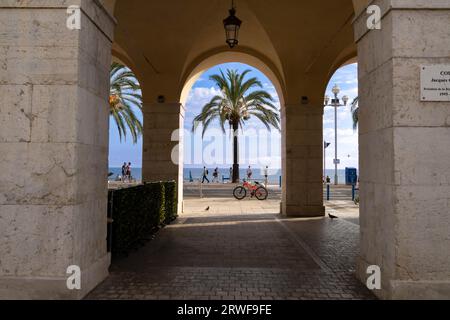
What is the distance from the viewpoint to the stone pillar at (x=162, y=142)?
38.2 feet

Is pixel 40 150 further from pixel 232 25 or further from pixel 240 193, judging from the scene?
pixel 240 193

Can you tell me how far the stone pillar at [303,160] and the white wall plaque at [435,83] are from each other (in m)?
7.72

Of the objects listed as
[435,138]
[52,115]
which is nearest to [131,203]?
[52,115]

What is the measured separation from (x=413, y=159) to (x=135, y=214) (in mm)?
5177

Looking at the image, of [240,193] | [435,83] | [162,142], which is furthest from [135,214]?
[240,193]

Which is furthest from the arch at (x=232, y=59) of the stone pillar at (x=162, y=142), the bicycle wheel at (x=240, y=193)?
the bicycle wheel at (x=240, y=193)

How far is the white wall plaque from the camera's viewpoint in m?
4.02

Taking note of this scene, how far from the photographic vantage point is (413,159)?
13.0 ft

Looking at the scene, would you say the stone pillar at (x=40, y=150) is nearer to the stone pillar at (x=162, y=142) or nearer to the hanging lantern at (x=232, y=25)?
the hanging lantern at (x=232, y=25)

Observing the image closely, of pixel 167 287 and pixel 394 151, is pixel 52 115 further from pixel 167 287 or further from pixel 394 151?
pixel 394 151

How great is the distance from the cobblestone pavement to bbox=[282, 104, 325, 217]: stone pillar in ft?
7.74

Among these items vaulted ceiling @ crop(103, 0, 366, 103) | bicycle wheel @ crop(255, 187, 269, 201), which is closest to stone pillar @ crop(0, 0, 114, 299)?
vaulted ceiling @ crop(103, 0, 366, 103)
